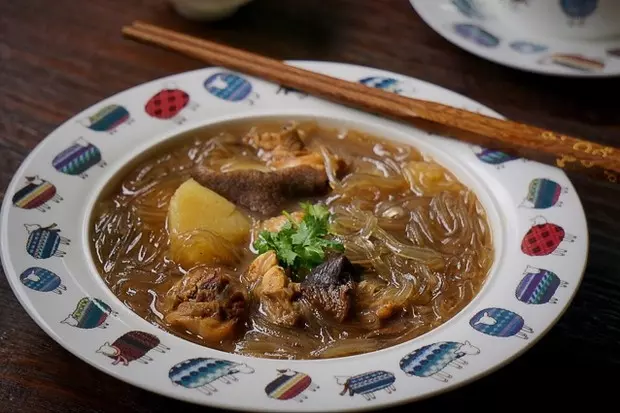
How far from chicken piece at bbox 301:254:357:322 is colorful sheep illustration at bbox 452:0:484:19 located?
1.19m

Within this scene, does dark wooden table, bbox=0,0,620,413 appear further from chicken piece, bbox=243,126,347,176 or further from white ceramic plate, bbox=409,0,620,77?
chicken piece, bbox=243,126,347,176

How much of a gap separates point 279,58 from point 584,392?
140 centimetres

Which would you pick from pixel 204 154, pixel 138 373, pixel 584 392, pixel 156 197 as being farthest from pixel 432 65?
pixel 138 373

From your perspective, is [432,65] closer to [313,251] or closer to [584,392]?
[313,251]

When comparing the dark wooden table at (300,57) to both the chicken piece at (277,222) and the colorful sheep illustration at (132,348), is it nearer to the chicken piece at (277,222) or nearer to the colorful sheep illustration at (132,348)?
the colorful sheep illustration at (132,348)

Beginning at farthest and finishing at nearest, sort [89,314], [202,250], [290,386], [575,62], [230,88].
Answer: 1. [575,62]
2. [230,88]
3. [202,250]
4. [89,314]
5. [290,386]

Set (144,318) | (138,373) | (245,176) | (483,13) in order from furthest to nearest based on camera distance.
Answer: (483,13), (245,176), (144,318), (138,373)

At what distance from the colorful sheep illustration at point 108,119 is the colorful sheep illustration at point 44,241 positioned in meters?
0.36

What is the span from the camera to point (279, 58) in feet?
8.53

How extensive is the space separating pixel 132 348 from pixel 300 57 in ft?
4.55

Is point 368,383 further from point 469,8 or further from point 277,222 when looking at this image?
point 469,8

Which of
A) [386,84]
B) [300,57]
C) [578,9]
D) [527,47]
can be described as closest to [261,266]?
[386,84]

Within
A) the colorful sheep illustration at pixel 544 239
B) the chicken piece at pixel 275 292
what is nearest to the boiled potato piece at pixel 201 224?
the chicken piece at pixel 275 292

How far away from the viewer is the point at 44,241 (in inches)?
65.3
